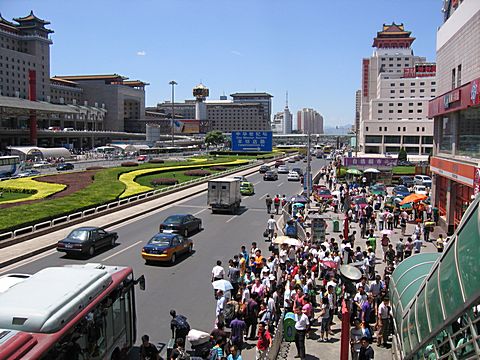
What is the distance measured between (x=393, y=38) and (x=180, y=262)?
17267cm

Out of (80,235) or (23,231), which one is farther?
(23,231)

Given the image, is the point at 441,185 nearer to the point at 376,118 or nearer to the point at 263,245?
the point at 263,245

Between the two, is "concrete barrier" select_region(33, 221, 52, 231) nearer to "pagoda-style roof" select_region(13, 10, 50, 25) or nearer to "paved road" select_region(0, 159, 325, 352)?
"paved road" select_region(0, 159, 325, 352)

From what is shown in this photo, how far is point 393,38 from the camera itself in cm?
17538

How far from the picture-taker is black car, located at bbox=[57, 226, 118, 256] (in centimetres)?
2102

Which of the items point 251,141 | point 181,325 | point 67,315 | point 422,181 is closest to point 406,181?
point 422,181

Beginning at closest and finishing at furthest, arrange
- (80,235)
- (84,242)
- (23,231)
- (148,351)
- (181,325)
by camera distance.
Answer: (148,351)
(181,325)
(84,242)
(80,235)
(23,231)

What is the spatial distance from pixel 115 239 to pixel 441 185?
2153 centimetres

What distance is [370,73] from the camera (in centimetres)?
16912

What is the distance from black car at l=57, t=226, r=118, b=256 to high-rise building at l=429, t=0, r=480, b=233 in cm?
1631

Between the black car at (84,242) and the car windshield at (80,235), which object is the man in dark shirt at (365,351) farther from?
the car windshield at (80,235)

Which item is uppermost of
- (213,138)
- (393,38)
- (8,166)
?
(393,38)

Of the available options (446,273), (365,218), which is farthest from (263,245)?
(446,273)

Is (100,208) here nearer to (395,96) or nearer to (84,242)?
(84,242)
